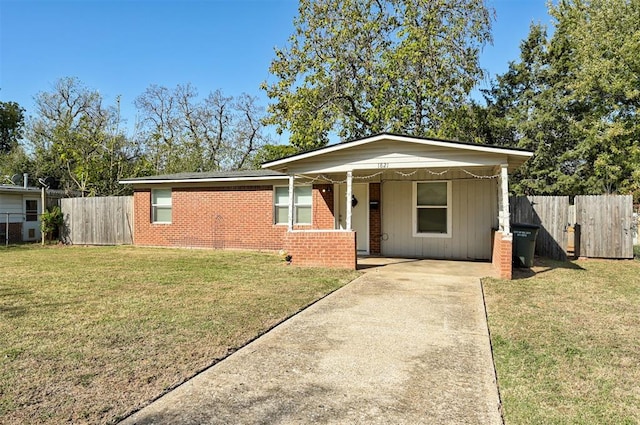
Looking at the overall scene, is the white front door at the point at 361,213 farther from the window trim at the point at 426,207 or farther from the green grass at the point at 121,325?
the green grass at the point at 121,325

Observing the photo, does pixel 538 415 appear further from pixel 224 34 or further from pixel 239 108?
pixel 239 108

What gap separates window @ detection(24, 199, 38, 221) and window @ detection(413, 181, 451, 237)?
17.8 meters

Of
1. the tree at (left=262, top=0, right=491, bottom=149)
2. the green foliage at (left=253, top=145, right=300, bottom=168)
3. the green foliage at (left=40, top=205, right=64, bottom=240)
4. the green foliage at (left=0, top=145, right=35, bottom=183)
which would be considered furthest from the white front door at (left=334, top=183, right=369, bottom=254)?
the green foliage at (left=0, top=145, right=35, bottom=183)

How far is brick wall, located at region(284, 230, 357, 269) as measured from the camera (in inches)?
364

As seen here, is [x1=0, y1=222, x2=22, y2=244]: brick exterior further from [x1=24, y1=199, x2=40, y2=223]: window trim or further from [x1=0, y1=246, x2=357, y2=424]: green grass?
[x1=0, y1=246, x2=357, y2=424]: green grass

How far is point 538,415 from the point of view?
281cm

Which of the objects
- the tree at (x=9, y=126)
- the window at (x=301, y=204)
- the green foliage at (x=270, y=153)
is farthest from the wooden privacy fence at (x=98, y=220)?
the tree at (x=9, y=126)

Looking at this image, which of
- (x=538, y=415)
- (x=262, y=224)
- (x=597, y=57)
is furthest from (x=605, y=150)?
(x=538, y=415)

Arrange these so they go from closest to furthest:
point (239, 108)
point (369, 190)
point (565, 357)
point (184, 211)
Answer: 1. point (565, 357)
2. point (369, 190)
3. point (184, 211)
4. point (239, 108)

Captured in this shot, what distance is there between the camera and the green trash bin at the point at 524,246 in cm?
938

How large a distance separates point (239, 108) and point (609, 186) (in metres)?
28.1

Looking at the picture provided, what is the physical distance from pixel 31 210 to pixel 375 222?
1678 cm

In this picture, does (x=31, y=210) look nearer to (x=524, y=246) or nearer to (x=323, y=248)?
(x=323, y=248)

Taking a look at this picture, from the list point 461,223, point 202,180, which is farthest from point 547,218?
point 202,180
